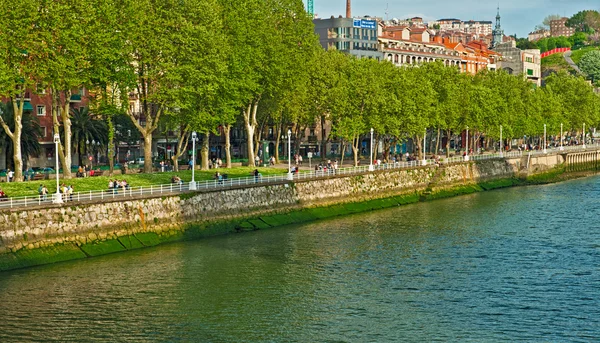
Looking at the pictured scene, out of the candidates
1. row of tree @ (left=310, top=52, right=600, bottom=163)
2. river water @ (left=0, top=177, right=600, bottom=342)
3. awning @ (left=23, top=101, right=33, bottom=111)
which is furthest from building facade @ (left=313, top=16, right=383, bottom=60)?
river water @ (left=0, top=177, right=600, bottom=342)

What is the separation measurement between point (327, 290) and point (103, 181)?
31.1m

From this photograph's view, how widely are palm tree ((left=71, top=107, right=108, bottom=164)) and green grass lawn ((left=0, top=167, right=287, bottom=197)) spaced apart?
61.3ft

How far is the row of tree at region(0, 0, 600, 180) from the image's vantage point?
76.4 meters

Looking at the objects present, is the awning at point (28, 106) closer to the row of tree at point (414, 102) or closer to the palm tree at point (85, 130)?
the palm tree at point (85, 130)

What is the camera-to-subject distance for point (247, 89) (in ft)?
326

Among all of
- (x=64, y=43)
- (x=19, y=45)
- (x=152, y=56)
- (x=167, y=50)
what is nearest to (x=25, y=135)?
(x=152, y=56)

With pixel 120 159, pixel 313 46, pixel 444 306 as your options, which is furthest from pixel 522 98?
pixel 444 306

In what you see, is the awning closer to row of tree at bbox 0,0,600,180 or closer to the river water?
row of tree at bbox 0,0,600,180

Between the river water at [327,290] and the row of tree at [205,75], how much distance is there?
17.7m

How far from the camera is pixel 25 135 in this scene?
99.0 meters

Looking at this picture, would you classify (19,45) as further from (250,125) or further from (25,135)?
(250,125)

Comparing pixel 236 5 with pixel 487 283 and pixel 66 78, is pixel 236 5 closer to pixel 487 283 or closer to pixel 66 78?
pixel 66 78

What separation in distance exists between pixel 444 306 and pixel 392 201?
53.2 metres

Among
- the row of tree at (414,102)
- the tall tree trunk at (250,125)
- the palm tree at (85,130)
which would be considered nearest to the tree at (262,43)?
the tall tree trunk at (250,125)
